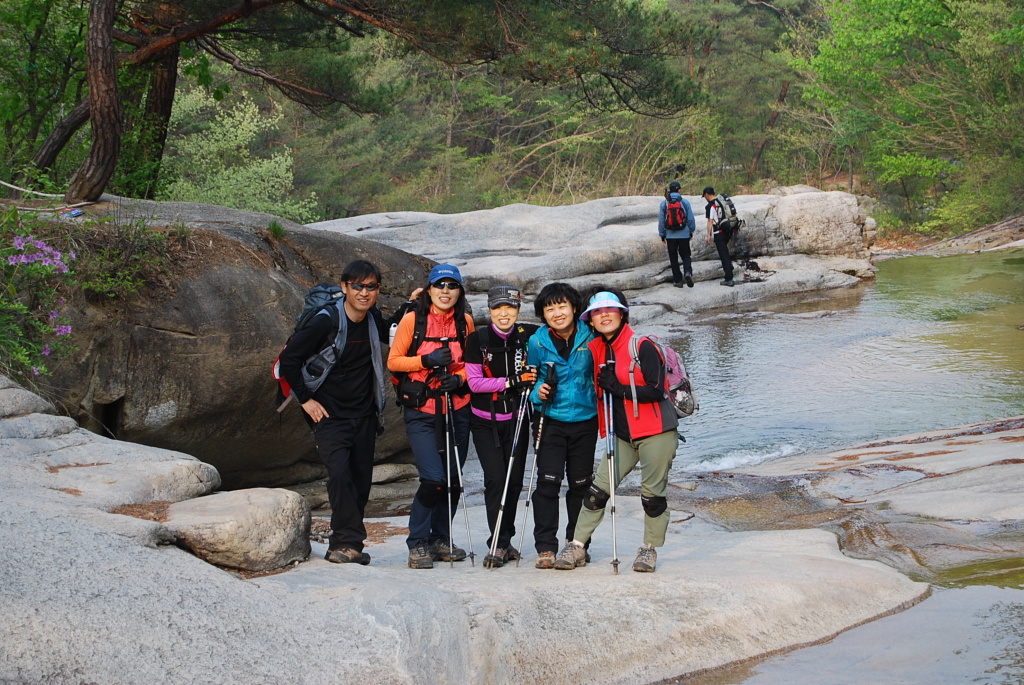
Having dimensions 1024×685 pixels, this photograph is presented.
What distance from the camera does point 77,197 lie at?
9711 millimetres

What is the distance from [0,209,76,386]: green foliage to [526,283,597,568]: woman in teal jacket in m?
3.66

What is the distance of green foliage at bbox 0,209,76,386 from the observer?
22.0ft

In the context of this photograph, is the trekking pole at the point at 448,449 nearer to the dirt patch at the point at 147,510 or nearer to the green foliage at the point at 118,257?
the dirt patch at the point at 147,510

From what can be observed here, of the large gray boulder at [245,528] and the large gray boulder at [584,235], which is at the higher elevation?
the large gray boulder at [584,235]

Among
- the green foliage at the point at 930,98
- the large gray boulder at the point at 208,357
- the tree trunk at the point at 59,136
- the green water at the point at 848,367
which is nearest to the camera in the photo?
the large gray boulder at the point at 208,357

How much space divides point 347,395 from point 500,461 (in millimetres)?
866

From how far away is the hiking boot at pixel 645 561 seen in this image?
4.62 m

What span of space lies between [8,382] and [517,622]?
12.7 ft

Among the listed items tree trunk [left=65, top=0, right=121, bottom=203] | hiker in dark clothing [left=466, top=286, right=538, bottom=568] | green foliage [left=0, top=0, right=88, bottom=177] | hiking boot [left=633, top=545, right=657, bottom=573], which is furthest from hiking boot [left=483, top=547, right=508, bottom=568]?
green foliage [left=0, top=0, right=88, bottom=177]

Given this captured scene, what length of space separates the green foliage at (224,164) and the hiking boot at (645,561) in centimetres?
1515

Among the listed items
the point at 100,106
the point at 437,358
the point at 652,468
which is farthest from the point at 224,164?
the point at 652,468

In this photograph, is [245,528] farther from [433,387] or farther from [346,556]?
[433,387]

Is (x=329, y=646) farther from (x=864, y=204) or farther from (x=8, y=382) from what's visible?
(x=864, y=204)

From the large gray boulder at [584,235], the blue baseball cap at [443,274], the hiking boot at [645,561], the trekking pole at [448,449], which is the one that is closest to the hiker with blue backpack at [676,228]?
the large gray boulder at [584,235]
